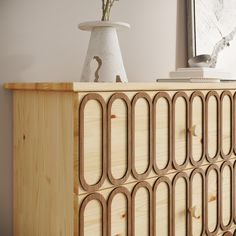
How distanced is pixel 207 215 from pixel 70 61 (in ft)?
2.42

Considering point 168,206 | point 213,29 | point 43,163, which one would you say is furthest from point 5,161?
point 213,29

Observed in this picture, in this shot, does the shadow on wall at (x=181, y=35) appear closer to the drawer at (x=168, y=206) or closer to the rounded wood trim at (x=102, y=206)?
the drawer at (x=168, y=206)

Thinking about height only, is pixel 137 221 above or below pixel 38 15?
below

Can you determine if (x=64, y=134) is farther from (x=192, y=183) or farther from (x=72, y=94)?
(x=192, y=183)

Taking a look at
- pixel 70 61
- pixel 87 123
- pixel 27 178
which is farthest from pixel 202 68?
pixel 27 178

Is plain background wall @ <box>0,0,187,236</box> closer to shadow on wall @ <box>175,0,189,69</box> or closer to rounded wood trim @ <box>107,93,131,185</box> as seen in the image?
shadow on wall @ <box>175,0,189,69</box>

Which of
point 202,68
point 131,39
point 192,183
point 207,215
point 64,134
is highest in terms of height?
point 131,39

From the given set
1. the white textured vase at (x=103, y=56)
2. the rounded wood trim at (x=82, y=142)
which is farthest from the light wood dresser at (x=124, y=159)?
the white textured vase at (x=103, y=56)

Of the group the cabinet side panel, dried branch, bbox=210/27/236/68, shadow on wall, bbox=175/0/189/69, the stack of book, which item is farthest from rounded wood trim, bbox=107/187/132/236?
dried branch, bbox=210/27/236/68

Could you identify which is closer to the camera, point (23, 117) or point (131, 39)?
point (23, 117)

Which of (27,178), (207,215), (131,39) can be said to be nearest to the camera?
(27,178)

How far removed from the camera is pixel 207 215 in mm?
1326

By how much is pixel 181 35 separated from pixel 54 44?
0.71 meters

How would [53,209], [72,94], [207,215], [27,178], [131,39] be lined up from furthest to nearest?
1. [131,39]
2. [207,215]
3. [27,178]
4. [53,209]
5. [72,94]
